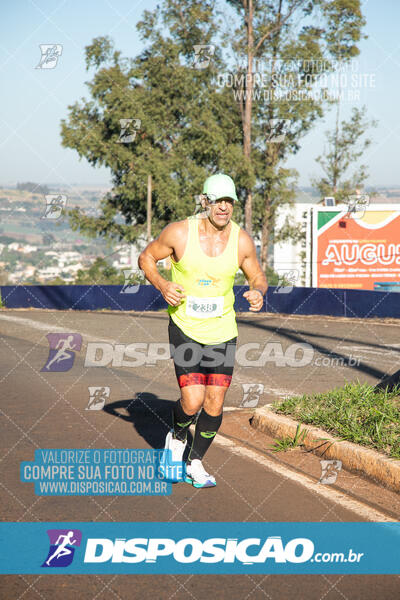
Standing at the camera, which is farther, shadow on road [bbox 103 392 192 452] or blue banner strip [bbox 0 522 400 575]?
shadow on road [bbox 103 392 192 452]

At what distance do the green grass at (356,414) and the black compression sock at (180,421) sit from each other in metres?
1.38

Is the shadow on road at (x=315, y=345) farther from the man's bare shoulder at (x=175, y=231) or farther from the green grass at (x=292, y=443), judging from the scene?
the man's bare shoulder at (x=175, y=231)

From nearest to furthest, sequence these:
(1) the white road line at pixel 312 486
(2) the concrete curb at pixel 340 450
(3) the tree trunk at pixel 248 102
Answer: (1) the white road line at pixel 312 486 < (2) the concrete curb at pixel 340 450 < (3) the tree trunk at pixel 248 102

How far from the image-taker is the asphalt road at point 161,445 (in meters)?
3.72

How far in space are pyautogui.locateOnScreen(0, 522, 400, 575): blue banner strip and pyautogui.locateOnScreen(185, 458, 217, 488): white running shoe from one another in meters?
0.78

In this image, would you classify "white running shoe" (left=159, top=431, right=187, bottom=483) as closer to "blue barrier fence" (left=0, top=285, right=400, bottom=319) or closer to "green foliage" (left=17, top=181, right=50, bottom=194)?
"green foliage" (left=17, top=181, right=50, bottom=194)

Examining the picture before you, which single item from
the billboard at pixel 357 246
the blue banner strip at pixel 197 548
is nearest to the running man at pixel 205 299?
the blue banner strip at pixel 197 548

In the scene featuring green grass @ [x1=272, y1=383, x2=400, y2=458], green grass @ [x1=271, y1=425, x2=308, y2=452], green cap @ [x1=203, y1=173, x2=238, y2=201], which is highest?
green cap @ [x1=203, y1=173, x2=238, y2=201]

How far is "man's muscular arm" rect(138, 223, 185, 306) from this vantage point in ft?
16.7

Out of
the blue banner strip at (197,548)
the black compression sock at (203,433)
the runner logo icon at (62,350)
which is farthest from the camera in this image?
the runner logo icon at (62,350)

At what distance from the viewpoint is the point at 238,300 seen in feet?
88.2

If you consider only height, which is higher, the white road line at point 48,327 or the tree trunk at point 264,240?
the white road line at point 48,327

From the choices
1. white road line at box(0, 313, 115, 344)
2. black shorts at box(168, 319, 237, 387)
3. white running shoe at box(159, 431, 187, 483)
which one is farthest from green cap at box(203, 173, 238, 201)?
white road line at box(0, 313, 115, 344)

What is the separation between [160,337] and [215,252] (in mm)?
11357
